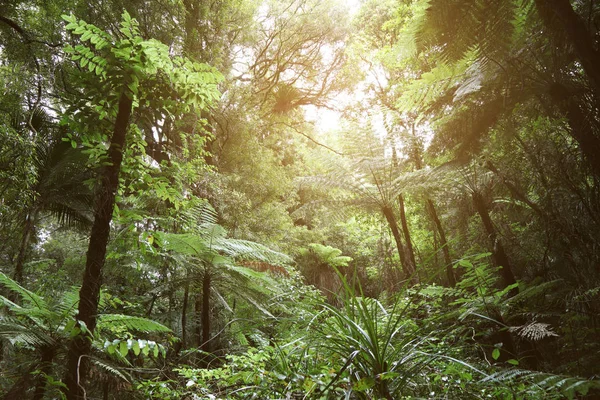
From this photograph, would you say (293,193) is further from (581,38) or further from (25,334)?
(581,38)

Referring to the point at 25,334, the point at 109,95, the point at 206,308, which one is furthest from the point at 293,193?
the point at 109,95

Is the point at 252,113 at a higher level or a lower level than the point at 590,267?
higher

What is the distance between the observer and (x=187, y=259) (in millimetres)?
3357

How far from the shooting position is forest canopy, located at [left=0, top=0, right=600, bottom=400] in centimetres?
121

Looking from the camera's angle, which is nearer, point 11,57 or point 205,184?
point 11,57

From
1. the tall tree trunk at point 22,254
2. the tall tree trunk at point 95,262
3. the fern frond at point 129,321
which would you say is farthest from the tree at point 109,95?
the tall tree trunk at point 22,254

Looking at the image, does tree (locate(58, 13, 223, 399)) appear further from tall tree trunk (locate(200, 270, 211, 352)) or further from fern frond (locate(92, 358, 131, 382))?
tall tree trunk (locate(200, 270, 211, 352))

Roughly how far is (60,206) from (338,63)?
277 inches

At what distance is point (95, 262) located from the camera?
1256mm

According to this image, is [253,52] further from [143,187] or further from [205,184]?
[143,187]

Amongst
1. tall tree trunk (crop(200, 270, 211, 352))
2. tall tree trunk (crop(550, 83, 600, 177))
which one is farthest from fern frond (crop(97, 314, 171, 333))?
tall tree trunk (crop(550, 83, 600, 177))

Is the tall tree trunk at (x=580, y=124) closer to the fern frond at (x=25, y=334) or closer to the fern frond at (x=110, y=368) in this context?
→ the fern frond at (x=110, y=368)

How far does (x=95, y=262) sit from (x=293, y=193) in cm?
603

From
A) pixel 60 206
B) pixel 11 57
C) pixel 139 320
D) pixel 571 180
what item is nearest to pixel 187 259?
pixel 139 320
